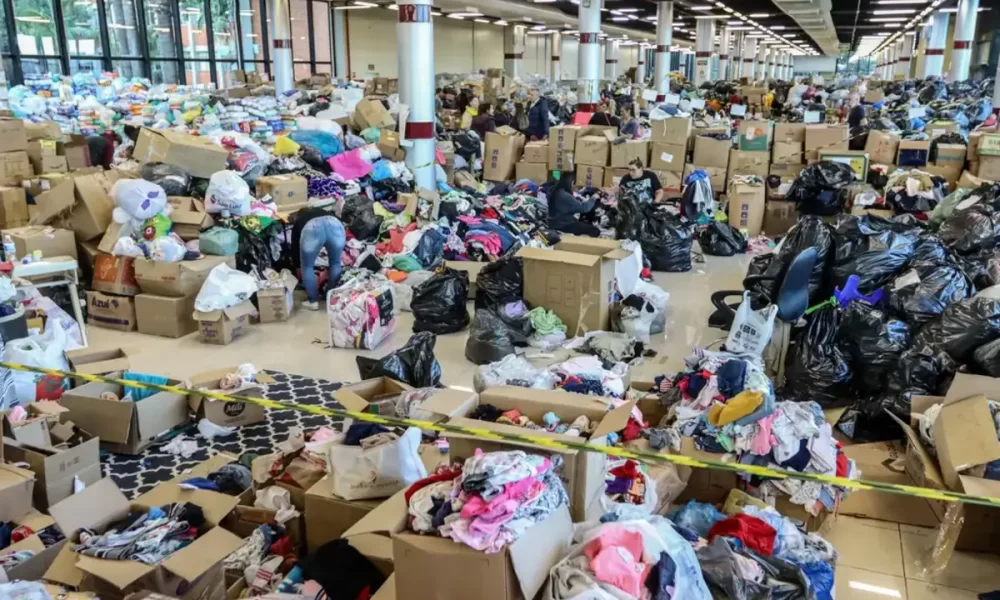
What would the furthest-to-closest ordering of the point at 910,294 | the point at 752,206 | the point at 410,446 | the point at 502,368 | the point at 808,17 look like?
the point at 808,17 < the point at 752,206 < the point at 910,294 < the point at 502,368 < the point at 410,446

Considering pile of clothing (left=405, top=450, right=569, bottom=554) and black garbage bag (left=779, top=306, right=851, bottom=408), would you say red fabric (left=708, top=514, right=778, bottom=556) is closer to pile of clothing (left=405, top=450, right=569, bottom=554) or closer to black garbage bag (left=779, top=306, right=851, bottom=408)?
pile of clothing (left=405, top=450, right=569, bottom=554)

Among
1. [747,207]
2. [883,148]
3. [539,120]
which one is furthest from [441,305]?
[539,120]

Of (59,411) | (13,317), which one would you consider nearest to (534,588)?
(59,411)

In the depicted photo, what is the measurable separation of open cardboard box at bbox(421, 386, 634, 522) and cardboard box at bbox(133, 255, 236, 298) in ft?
10.9

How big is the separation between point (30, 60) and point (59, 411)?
13010 millimetres

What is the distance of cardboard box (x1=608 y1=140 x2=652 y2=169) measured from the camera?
31.2 feet

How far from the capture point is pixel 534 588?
1.93 metres

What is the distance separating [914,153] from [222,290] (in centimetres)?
721

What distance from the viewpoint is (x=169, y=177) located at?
6.34m

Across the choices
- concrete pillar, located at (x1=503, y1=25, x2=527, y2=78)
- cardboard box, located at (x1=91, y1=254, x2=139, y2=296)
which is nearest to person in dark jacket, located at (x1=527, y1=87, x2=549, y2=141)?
cardboard box, located at (x1=91, y1=254, x2=139, y2=296)

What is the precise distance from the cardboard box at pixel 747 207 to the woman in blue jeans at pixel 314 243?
4389mm

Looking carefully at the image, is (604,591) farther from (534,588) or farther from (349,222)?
(349,222)

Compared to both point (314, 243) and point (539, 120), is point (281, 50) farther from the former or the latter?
point (314, 243)

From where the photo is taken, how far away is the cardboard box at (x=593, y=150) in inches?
380
